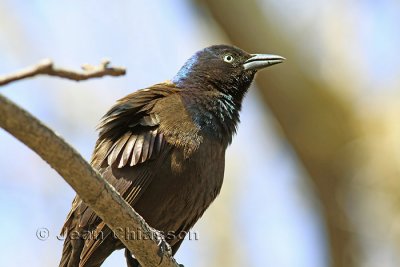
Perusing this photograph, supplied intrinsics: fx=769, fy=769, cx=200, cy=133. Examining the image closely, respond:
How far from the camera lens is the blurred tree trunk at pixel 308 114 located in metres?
5.86

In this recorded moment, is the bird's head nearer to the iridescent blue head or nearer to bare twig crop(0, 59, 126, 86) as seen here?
the iridescent blue head

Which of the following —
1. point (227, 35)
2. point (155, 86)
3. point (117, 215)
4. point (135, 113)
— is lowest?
point (117, 215)

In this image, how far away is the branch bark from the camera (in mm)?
2971

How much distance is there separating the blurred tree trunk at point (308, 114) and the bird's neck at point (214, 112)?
2.62 ft

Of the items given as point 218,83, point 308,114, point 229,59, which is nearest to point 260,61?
point 229,59

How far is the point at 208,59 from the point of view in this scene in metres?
5.84

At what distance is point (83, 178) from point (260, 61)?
260 cm

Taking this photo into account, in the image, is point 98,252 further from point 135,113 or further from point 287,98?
point 287,98

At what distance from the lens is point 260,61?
18.7 ft

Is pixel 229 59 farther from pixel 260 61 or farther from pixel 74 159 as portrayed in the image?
pixel 74 159

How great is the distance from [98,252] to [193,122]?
3.29 ft

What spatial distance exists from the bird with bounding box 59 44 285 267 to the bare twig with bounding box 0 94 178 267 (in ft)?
1.60

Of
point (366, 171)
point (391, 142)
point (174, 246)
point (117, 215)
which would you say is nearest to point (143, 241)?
point (117, 215)

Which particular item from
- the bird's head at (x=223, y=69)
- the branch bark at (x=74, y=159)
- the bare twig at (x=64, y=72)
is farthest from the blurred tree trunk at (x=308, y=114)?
the bare twig at (x=64, y=72)
